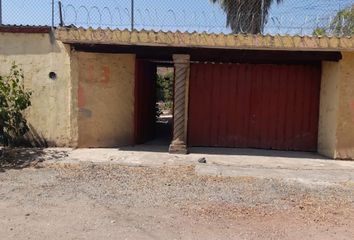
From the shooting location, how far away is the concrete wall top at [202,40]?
891cm

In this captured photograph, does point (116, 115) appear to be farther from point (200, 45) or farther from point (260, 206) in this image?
point (260, 206)

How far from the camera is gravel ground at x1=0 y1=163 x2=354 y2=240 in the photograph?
494 cm

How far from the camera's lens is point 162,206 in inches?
233

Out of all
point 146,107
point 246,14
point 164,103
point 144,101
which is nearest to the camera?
point 144,101

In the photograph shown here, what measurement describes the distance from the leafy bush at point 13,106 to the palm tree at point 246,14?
520 centimetres

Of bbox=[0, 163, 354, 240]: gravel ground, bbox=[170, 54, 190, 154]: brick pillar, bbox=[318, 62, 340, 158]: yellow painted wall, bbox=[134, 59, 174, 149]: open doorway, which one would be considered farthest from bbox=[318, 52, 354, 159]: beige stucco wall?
bbox=[134, 59, 174, 149]: open doorway

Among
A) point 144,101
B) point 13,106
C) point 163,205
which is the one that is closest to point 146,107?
point 144,101

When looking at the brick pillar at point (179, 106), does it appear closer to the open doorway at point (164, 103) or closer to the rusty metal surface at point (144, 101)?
the rusty metal surface at point (144, 101)

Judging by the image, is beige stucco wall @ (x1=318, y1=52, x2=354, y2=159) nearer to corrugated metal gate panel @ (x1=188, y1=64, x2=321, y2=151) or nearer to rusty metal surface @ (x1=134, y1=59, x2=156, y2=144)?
corrugated metal gate panel @ (x1=188, y1=64, x2=321, y2=151)

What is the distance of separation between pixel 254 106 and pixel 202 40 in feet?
8.28

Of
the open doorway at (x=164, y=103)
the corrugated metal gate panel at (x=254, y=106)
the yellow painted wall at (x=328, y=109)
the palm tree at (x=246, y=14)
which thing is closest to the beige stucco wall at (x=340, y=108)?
the yellow painted wall at (x=328, y=109)

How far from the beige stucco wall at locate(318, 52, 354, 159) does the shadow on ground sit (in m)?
6.05

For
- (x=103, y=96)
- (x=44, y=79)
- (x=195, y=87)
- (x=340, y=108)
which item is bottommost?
(x=340, y=108)

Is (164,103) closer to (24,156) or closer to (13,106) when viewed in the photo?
(13,106)
